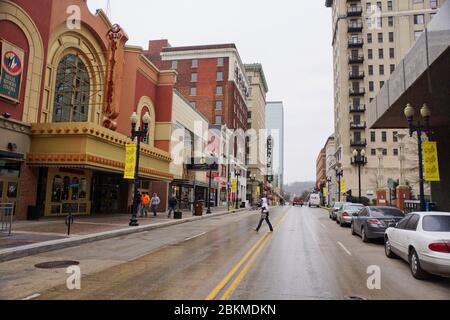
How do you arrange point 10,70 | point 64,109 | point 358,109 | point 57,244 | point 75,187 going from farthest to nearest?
1. point 358,109
2. point 75,187
3. point 64,109
4. point 10,70
5. point 57,244

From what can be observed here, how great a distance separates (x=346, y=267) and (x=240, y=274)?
303cm

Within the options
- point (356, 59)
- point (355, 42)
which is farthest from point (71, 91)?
point (355, 42)

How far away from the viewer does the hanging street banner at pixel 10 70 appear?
18.2 meters

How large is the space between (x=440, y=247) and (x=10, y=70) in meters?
20.4

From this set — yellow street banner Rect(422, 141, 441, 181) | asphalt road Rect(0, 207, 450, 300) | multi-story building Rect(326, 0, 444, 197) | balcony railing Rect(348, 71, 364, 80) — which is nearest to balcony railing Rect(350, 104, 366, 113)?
multi-story building Rect(326, 0, 444, 197)

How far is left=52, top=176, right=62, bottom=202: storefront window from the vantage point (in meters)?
22.7

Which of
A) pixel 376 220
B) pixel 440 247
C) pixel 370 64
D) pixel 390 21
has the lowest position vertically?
pixel 440 247

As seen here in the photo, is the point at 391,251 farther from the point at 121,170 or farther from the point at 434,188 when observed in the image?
the point at 121,170

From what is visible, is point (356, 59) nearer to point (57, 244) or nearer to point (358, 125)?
point (358, 125)

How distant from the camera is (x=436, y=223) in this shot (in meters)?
8.38

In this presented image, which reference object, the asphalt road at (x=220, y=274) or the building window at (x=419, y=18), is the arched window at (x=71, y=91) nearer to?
the asphalt road at (x=220, y=274)

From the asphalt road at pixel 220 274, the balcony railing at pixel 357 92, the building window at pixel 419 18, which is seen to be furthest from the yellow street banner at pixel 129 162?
the building window at pixel 419 18

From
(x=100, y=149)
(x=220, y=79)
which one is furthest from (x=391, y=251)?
(x=220, y=79)

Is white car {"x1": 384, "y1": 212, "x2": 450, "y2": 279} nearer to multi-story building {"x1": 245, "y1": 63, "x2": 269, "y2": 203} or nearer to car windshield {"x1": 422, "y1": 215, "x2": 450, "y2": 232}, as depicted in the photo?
car windshield {"x1": 422, "y1": 215, "x2": 450, "y2": 232}
